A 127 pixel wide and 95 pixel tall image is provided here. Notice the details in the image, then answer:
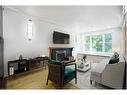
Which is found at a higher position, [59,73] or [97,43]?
[97,43]

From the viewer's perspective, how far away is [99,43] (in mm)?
6773

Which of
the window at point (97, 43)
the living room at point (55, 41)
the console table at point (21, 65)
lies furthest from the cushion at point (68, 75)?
the window at point (97, 43)

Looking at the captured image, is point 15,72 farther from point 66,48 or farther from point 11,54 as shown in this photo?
point 66,48

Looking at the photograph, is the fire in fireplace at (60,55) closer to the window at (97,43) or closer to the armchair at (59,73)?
the armchair at (59,73)

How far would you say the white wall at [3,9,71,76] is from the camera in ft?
10.3

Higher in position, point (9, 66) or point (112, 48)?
point (112, 48)

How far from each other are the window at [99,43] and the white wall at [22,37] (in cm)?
358

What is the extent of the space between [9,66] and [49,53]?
6.67 ft

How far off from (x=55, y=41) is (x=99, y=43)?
355 centimetres

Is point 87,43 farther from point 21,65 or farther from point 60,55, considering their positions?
point 21,65

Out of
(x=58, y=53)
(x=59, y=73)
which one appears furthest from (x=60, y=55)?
(x=59, y=73)
